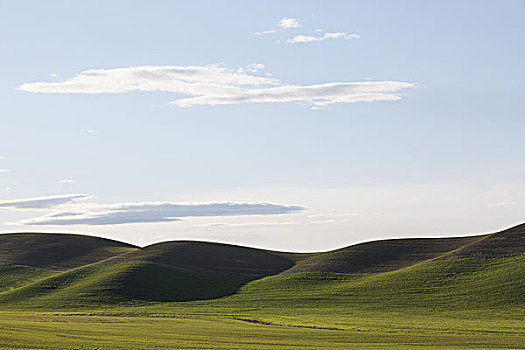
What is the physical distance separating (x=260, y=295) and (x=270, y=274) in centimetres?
1890

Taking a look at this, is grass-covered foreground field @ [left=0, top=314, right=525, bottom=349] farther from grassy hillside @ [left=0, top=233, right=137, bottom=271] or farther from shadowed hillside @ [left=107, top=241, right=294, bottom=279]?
grassy hillside @ [left=0, top=233, right=137, bottom=271]

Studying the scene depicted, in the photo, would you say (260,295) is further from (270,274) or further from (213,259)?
(213,259)

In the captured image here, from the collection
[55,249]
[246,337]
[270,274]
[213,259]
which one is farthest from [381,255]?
[246,337]

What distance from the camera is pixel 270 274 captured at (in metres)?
123

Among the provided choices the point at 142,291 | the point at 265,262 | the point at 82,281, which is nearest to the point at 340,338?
the point at 142,291

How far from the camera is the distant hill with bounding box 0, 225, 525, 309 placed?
9838 cm

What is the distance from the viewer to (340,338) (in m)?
55.5

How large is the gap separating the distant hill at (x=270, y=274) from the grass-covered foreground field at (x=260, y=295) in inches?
12.6

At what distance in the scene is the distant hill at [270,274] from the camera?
98375 millimetres

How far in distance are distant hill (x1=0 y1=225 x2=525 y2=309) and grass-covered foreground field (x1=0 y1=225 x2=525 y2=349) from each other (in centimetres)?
32

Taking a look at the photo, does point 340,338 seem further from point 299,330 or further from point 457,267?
point 457,267

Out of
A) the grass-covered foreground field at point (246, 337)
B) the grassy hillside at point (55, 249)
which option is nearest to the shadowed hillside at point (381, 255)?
the grassy hillside at point (55, 249)

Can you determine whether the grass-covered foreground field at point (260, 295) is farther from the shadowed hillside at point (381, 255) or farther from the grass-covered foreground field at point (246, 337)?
the shadowed hillside at point (381, 255)

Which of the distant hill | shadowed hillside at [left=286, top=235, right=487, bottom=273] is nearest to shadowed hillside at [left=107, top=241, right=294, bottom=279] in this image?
the distant hill
